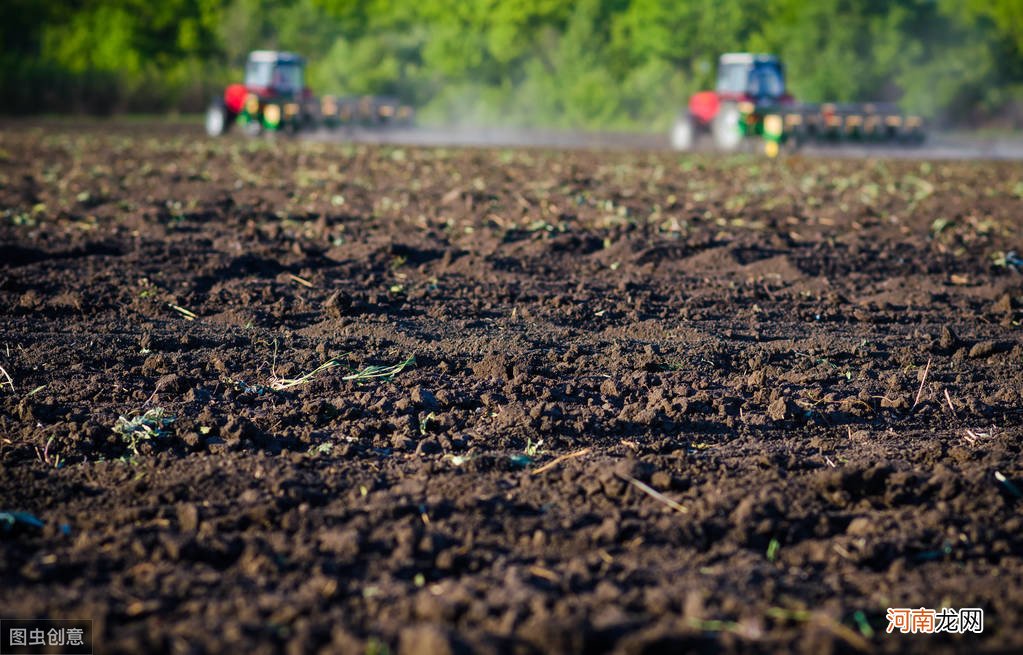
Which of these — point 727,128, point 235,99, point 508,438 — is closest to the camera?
point 508,438

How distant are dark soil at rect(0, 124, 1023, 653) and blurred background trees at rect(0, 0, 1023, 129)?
41588 millimetres

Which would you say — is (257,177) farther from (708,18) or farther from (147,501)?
(708,18)

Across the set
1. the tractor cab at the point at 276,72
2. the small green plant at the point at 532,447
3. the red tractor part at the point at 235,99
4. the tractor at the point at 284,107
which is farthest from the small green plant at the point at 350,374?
the tractor cab at the point at 276,72

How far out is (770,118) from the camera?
1077 inches

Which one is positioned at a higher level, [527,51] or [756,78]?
[527,51]

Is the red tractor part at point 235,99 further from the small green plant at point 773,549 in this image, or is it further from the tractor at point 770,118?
the small green plant at point 773,549

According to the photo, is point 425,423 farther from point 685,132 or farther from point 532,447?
point 685,132

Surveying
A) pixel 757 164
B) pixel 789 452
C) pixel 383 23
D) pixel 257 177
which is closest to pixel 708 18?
pixel 383 23

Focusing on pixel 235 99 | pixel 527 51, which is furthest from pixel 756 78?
pixel 527 51

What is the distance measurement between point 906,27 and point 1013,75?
19.8ft

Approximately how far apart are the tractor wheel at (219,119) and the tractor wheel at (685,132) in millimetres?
14090

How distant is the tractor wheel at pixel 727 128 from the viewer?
28.9m

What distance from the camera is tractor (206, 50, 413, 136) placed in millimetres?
32469

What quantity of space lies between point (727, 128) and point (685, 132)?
209 centimetres
